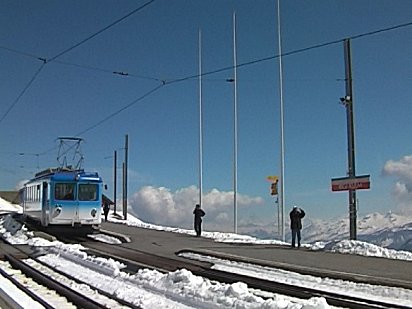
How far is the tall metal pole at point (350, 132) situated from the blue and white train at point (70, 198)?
14.5 metres

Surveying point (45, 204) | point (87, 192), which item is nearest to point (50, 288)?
point (87, 192)

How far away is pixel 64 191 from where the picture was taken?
113 feet

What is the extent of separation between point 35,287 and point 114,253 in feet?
32.0

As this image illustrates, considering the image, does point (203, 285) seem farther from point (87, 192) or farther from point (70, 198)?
point (87, 192)

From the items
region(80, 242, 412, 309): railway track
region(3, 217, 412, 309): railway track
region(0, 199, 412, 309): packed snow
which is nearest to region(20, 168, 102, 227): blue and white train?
region(3, 217, 412, 309): railway track

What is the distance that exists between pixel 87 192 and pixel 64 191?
131 cm

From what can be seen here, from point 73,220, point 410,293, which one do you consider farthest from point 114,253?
point 410,293

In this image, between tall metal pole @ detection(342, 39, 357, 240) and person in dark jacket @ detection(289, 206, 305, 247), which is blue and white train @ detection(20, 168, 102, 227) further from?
tall metal pole @ detection(342, 39, 357, 240)

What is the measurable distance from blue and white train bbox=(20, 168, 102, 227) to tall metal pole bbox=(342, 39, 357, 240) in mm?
14529

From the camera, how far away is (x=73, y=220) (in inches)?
1362

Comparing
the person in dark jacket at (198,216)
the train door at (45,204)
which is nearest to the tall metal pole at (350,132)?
the person in dark jacket at (198,216)

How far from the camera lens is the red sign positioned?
2590 centimetres

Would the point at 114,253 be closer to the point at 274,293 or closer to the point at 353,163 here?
the point at 353,163

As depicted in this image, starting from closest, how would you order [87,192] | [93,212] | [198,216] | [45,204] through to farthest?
1. [87,192]
2. [93,212]
3. [45,204]
4. [198,216]
